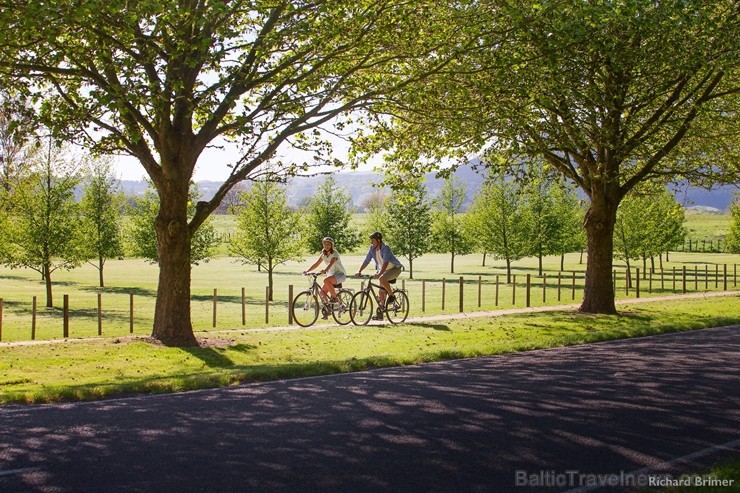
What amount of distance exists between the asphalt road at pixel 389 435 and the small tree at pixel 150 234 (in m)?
35.0

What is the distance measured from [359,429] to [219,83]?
8.80 m

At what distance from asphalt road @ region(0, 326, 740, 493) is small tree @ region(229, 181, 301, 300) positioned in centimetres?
3103

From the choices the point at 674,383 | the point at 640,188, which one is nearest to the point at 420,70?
the point at 674,383

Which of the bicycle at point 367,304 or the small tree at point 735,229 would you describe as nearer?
the bicycle at point 367,304

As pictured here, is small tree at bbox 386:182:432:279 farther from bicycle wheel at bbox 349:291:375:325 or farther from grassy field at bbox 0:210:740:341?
bicycle wheel at bbox 349:291:375:325

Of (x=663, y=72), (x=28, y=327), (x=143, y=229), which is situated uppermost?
(x=663, y=72)

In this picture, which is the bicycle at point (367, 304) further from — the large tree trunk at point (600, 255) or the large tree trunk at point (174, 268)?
the large tree trunk at point (600, 255)

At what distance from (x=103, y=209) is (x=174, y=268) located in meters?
33.3

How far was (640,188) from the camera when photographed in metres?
A: 26.2

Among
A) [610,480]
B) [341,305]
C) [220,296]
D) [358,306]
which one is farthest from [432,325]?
[220,296]

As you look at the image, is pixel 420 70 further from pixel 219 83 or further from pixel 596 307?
pixel 596 307

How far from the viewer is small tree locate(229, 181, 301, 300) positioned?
4056 cm

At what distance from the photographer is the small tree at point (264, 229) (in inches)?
1597

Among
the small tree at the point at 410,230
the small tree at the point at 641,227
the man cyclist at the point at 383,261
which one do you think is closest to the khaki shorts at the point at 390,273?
the man cyclist at the point at 383,261
